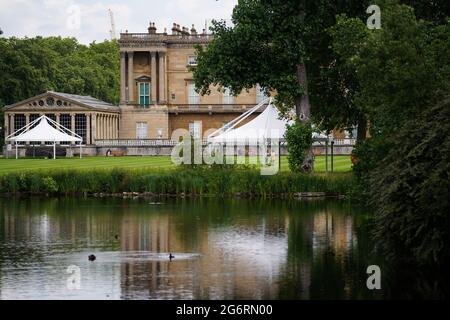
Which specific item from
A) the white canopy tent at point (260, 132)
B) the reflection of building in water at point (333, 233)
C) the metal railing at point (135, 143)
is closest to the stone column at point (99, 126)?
the metal railing at point (135, 143)

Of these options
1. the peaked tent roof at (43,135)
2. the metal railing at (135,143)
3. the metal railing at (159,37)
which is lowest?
the metal railing at (135,143)

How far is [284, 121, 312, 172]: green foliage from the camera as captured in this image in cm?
4850

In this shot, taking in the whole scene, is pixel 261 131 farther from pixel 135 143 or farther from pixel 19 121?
pixel 19 121

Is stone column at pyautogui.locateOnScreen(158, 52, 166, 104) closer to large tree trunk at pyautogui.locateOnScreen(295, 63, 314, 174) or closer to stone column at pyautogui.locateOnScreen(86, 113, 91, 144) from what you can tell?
stone column at pyautogui.locateOnScreen(86, 113, 91, 144)

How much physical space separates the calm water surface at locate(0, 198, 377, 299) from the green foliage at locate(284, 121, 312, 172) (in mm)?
7785

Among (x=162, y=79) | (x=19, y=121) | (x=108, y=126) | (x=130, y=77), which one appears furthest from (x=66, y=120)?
(x=162, y=79)

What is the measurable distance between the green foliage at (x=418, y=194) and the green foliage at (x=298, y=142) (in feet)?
78.6

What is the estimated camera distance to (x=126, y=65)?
3903 inches

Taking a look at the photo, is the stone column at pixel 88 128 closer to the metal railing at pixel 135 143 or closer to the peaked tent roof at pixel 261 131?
the metal railing at pixel 135 143

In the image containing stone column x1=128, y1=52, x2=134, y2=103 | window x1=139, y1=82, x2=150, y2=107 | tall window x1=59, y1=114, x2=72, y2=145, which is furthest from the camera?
window x1=139, y1=82, x2=150, y2=107

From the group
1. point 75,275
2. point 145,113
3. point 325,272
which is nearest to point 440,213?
point 325,272

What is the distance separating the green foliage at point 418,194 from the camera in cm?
2172

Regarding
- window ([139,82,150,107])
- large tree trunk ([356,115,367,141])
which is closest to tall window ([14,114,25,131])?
window ([139,82,150,107])

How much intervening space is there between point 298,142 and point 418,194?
2658 cm
